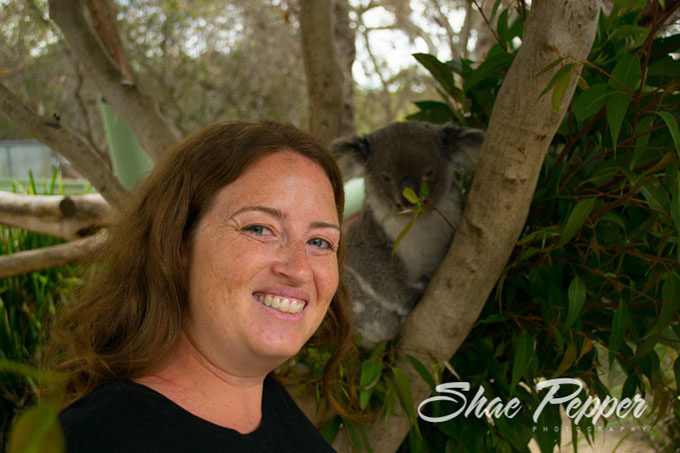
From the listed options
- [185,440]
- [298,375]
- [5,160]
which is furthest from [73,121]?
[185,440]

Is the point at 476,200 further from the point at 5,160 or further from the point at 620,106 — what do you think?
the point at 5,160

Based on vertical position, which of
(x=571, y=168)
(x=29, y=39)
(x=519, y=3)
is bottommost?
(x=571, y=168)

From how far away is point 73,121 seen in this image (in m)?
8.98

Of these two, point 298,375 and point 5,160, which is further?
point 5,160

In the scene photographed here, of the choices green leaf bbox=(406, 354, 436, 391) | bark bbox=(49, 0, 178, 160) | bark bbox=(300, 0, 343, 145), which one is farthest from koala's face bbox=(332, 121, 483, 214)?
bark bbox=(49, 0, 178, 160)

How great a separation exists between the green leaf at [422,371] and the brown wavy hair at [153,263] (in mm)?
676

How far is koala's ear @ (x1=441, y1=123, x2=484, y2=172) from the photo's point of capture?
1903mm

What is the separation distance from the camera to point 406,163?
207cm

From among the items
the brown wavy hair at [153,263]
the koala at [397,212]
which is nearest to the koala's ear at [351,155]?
the koala at [397,212]

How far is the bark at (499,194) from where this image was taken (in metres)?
1.16

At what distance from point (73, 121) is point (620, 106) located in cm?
917

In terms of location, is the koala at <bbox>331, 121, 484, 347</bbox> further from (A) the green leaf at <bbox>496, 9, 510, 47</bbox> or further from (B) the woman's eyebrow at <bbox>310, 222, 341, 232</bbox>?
(B) the woman's eyebrow at <bbox>310, 222, 341, 232</bbox>

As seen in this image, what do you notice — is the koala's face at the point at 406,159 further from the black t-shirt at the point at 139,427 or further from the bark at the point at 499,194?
the black t-shirt at the point at 139,427

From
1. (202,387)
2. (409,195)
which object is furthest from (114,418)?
(409,195)
